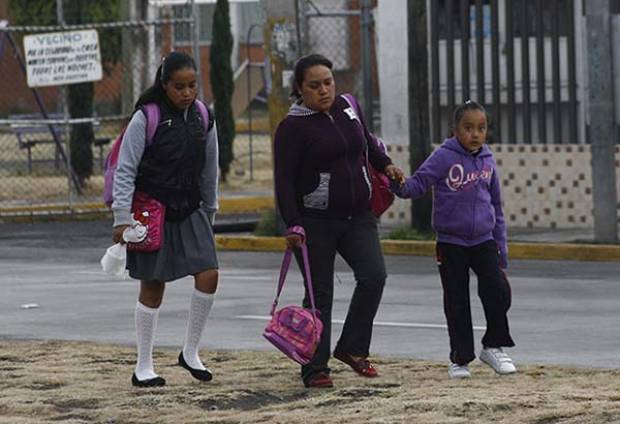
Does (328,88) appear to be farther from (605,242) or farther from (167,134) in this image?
(605,242)

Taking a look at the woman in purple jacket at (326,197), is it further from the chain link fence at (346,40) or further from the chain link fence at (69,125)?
the chain link fence at (69,125)

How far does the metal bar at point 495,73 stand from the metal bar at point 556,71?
0.65m

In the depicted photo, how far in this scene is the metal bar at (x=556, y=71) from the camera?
21.0 metres

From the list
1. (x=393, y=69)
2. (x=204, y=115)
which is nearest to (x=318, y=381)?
(x=204, y=115)

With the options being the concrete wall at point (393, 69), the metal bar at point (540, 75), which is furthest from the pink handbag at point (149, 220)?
the concrete wall at point (393, 69)

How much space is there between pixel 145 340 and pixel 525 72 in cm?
1159

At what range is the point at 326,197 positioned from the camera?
33.5ft

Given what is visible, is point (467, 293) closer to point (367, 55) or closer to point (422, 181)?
point (422, 181)

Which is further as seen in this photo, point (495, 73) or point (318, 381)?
point (495, 73)

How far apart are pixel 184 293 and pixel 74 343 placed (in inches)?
147

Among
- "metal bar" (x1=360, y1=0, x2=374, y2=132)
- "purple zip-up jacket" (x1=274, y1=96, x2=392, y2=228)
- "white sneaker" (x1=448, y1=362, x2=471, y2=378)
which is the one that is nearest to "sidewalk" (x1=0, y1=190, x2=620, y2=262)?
"metal bar" (x1=360, y1=0, x2=374, y2=132)

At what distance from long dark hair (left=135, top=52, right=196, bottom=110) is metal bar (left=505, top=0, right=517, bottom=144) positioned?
1144cm

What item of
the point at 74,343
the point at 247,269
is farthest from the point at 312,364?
the point at 247,269

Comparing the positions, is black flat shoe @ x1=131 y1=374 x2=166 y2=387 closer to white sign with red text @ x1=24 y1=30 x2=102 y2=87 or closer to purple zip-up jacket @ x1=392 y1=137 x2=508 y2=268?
purple zip-up jacket @ x1=392 y1=137 x2=508 y2=268
